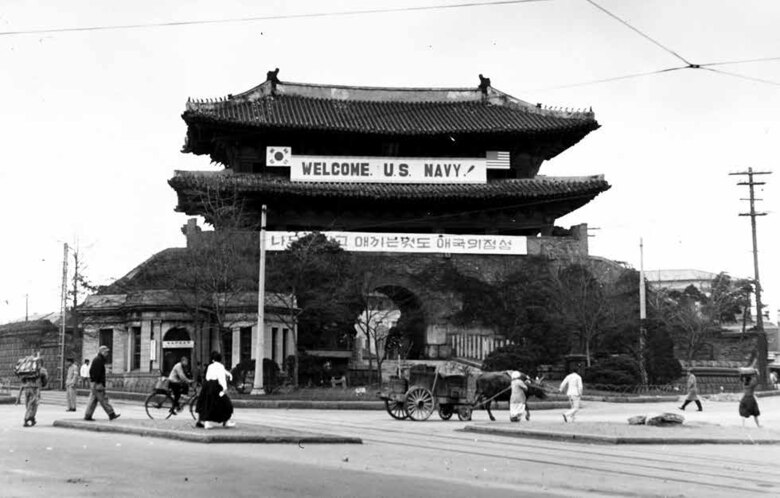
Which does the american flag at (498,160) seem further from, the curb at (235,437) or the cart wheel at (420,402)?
the curb at (235,437)

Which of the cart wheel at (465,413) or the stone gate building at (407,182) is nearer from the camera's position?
the cart wheel at (465,413)

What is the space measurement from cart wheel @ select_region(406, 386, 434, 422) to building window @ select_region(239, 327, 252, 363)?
14.2 meters

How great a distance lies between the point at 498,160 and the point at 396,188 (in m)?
5.99

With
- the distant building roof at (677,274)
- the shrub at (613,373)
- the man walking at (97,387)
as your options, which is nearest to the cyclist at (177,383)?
the man walking at (97,387)

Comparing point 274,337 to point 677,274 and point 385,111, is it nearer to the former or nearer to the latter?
point 385,111

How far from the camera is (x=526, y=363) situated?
37.5m

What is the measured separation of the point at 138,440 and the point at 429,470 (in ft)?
16.4

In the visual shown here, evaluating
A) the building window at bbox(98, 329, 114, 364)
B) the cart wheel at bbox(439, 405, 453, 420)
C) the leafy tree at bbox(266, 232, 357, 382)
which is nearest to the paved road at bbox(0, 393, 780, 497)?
the cart wheel at bbox(439, 405, 453, 420)

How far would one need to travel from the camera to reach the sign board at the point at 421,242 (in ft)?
144

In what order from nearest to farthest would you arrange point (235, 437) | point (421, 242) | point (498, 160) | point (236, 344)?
point (235, 437) → point (236, 344) → point (421, 242) → point (498, 160)

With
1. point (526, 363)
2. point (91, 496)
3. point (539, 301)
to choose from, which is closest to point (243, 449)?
point (91, 496)

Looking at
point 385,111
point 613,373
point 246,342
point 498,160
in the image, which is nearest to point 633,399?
point 613,373

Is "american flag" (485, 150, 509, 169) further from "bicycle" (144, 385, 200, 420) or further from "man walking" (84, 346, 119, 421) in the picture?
"man walking" (84, 346, 119, 421)

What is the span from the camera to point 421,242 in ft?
148
